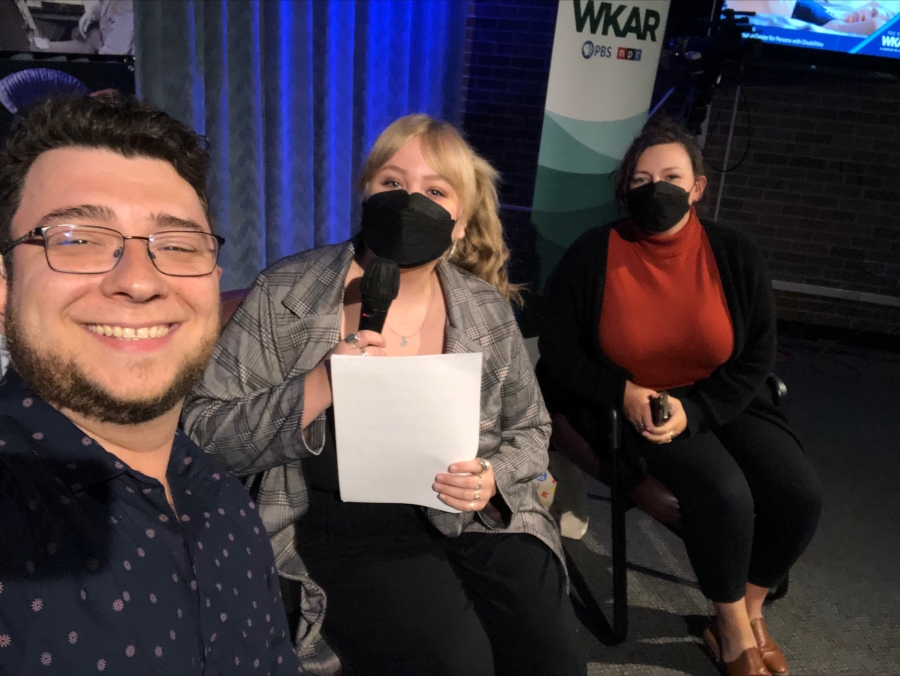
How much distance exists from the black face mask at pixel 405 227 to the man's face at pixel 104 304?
0.43m

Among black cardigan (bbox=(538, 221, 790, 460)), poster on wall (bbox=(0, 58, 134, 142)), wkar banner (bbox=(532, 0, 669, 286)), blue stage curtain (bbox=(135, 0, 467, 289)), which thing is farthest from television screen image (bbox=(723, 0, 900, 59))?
poster on wall (bbox=(0, 58, 134, 142))

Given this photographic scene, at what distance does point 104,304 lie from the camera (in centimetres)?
84

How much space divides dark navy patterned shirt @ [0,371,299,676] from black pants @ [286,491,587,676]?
13.9 inches

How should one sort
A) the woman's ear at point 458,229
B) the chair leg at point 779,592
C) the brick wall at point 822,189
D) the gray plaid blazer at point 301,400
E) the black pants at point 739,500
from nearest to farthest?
the gray plaid blazer at point 301,400
the woman's ear at point 458,229
the black pants at point 739,500
the chair leg at point 779,592
the brick wall at point 822,189

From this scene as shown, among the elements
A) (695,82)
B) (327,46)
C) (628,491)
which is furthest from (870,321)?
(327,46)

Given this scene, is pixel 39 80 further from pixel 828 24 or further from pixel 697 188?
pixel 828 24

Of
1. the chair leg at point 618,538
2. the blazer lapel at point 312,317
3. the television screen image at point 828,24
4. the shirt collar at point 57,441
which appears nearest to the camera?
the shirt collar at point 57,441

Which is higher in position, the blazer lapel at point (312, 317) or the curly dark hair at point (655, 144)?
the curly dark hair at point (655, 144)

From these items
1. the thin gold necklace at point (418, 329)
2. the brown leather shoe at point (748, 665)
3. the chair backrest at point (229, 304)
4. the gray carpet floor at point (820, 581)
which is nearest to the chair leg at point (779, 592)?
the gray carpet floor at point (820, 581)

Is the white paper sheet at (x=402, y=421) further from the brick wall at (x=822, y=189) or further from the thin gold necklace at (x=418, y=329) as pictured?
the brick wall at (x=822, y=189)

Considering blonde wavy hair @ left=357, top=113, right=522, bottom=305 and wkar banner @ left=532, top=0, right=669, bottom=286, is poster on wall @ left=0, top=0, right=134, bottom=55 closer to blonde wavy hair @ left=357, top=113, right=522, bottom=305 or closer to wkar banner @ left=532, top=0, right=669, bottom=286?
blonde wavy hair @ left=357, top=113, right=522, bottom=305

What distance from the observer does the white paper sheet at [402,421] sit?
1.13 metres

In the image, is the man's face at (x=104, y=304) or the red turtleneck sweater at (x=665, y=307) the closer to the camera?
the man's face at (x=104, y=304)

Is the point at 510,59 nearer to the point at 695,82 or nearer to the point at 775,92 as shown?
the point at 695,82
